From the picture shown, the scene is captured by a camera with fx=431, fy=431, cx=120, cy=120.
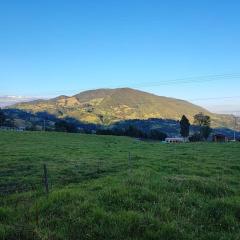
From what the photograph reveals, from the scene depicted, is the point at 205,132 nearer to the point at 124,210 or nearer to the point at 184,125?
the point at 184,125

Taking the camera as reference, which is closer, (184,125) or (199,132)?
(184,125)

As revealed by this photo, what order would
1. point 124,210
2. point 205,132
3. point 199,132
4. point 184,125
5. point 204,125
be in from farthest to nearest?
Answer: point 204,125
point 199,132
point 184,125
point 205,132
point 124,210

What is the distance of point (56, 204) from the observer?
47.0 ft

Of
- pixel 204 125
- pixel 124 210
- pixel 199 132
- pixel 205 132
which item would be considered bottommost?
pixel 199 132

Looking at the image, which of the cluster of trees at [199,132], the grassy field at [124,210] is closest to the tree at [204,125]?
the cluster of trees at [199,132]

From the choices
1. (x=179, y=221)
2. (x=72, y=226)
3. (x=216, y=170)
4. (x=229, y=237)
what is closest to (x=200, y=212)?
(x=179, y=221)

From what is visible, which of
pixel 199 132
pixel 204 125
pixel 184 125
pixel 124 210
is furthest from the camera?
pixel 204 125

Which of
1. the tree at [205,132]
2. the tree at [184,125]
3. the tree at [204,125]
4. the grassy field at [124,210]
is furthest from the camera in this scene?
the tree at [184,125]

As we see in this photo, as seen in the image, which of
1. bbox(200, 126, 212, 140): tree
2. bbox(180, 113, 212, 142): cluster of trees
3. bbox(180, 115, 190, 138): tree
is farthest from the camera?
bbox(180, 115, 190, 138): tree

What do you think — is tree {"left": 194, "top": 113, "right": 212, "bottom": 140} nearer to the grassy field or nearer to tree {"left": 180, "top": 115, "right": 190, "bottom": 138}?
tree {"left": 180, "top": 115, "right": 190, "bottom": 138}

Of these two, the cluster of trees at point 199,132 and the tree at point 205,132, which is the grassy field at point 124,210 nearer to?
the cluster of trees at point 199,132

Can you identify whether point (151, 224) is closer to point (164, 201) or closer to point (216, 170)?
point (164, 201)

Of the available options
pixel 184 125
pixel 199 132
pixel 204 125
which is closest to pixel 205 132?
pixel 199 132

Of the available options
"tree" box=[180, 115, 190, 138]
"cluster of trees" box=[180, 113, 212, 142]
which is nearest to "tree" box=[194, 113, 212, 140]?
"cluster of trees" box=[180, 113, 212, 142]
